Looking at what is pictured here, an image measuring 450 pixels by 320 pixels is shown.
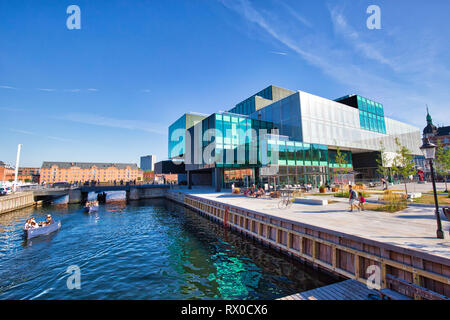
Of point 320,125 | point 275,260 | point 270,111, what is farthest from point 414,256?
point 270,111

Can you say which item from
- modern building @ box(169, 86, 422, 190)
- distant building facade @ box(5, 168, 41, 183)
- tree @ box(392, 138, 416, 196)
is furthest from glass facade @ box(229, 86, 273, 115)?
distant building facade @ box(5, 168, 41, 183)

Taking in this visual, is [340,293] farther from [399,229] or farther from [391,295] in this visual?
[399,229]

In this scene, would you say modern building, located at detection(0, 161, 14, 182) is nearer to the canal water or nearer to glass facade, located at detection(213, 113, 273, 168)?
the canal water

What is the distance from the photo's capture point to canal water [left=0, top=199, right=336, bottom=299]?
8.38 m

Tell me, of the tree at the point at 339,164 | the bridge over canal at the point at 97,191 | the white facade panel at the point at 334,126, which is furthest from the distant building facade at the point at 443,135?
the bridge over canal at the point at 97,191

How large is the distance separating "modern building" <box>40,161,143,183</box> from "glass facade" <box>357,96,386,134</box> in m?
106

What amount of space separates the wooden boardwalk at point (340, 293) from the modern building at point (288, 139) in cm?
2312

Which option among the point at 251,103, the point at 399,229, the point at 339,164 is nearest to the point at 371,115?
the point at 251,103

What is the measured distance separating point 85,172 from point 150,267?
13300cm

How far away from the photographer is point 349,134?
1674 inches

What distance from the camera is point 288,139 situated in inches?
1467

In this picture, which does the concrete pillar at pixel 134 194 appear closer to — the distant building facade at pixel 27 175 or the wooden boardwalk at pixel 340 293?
the wooden boardwalk at pixel 340 293
